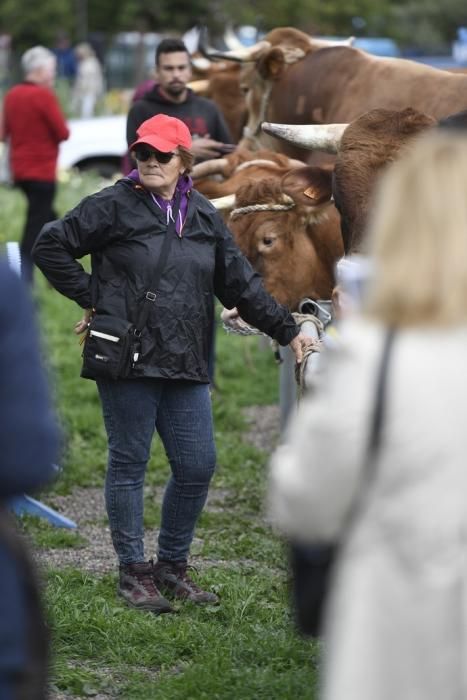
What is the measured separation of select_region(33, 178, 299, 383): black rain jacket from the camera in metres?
5.62

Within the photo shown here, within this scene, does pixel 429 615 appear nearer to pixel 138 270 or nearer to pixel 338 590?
pixel 338 590

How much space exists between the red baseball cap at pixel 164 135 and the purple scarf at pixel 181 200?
0.14m

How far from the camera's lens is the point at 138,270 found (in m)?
5.61

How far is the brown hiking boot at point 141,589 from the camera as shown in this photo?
5883mm

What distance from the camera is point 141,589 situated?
5934 millimetres

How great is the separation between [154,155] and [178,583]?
1.85 m

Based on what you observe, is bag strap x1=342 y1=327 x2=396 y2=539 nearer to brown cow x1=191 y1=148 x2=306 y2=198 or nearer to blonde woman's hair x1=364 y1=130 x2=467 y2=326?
blonde woman's hair x1=364 y1=130 x2=467 y2=326

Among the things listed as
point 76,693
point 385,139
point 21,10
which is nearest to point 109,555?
point 76,693

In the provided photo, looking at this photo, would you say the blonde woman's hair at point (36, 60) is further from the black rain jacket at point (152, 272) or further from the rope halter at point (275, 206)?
the black rain jacket at point (152, 272)

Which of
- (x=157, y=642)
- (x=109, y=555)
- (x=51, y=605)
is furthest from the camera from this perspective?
(x=109, y=555)

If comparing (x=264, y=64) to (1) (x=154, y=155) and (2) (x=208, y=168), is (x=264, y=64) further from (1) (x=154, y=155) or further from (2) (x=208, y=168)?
(1) (x=154, y=155)

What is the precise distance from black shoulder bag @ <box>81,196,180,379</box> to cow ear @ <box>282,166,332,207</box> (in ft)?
4.51

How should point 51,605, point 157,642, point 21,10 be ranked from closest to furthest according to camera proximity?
point 157,642, point 51,605, point 21,10

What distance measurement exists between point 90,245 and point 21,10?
32.2 meters
